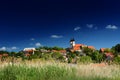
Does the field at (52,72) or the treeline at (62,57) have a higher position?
the treeline at (62,57)

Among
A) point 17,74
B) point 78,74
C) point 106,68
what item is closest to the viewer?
point 17,74

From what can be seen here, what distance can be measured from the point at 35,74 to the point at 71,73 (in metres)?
1.54

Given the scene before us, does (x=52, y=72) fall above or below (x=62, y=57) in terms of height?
below

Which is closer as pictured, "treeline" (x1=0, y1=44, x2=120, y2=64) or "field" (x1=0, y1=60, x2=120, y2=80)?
"field" (x1=0, y1=60, x2=120, y2=80)

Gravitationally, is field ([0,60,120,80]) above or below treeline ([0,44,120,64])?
below

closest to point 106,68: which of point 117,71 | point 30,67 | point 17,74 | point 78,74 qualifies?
point 117,71

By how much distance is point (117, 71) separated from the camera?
13164 mm

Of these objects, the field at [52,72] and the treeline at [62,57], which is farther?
the treeline at [62,57]

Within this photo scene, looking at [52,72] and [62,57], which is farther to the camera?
[62,57]

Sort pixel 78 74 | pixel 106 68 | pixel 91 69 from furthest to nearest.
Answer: pixel 106 68, pixel 91 69, pixel 78 74

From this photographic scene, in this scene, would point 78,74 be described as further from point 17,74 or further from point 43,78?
point 17,74

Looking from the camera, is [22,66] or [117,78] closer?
[117,78]

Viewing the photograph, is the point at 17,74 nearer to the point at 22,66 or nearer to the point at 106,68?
the point at 22,66

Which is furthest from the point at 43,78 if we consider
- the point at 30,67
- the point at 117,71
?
the point at 117,71
